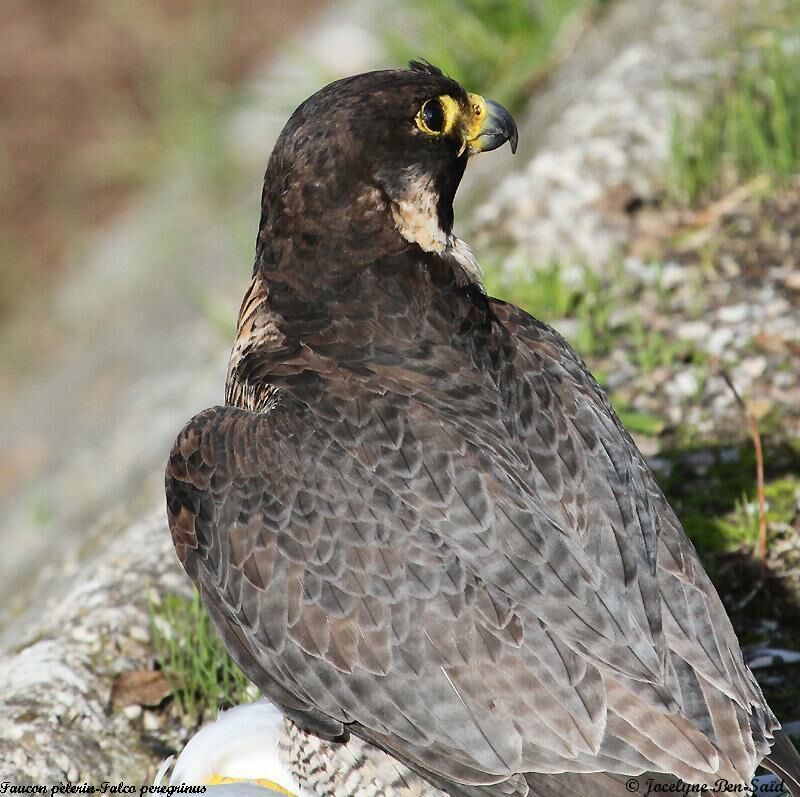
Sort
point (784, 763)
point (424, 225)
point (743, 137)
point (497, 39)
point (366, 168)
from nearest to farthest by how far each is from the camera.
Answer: point (784, 763), point (366, 168), point (424, 225), point (743, 137), point (497, 39)

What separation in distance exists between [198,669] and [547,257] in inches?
94.2

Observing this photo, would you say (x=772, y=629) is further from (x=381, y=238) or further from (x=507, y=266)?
(x=507, y=266)

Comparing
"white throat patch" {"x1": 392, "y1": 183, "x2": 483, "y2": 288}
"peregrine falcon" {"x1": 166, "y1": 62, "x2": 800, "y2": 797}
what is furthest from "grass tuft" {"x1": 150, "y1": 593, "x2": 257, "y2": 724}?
"white throat patch" {"x1": 392, "y1": 183, "x2": 483, "y2": 288}

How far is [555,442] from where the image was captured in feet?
10.5

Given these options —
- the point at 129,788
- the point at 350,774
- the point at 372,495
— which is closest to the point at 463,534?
the point at 372,495

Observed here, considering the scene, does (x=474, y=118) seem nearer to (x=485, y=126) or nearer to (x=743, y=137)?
(x=485, y=126)

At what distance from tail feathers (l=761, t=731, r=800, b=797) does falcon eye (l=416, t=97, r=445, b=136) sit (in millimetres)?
1617

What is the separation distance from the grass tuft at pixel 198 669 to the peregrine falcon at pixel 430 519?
0.60m

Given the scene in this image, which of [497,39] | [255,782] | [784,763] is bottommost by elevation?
[784,763]

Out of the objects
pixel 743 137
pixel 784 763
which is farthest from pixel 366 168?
pixel 743 137

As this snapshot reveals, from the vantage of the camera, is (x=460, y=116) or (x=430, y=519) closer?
(x=430, y=519)

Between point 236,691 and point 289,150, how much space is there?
1.48 m

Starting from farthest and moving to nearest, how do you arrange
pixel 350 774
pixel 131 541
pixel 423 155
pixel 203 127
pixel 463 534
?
1. pixel 203 127
2. pixel 131 541
3. pixel 423 155
4. pixel 350 774
5. pixel 463 534

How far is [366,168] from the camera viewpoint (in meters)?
3.35
